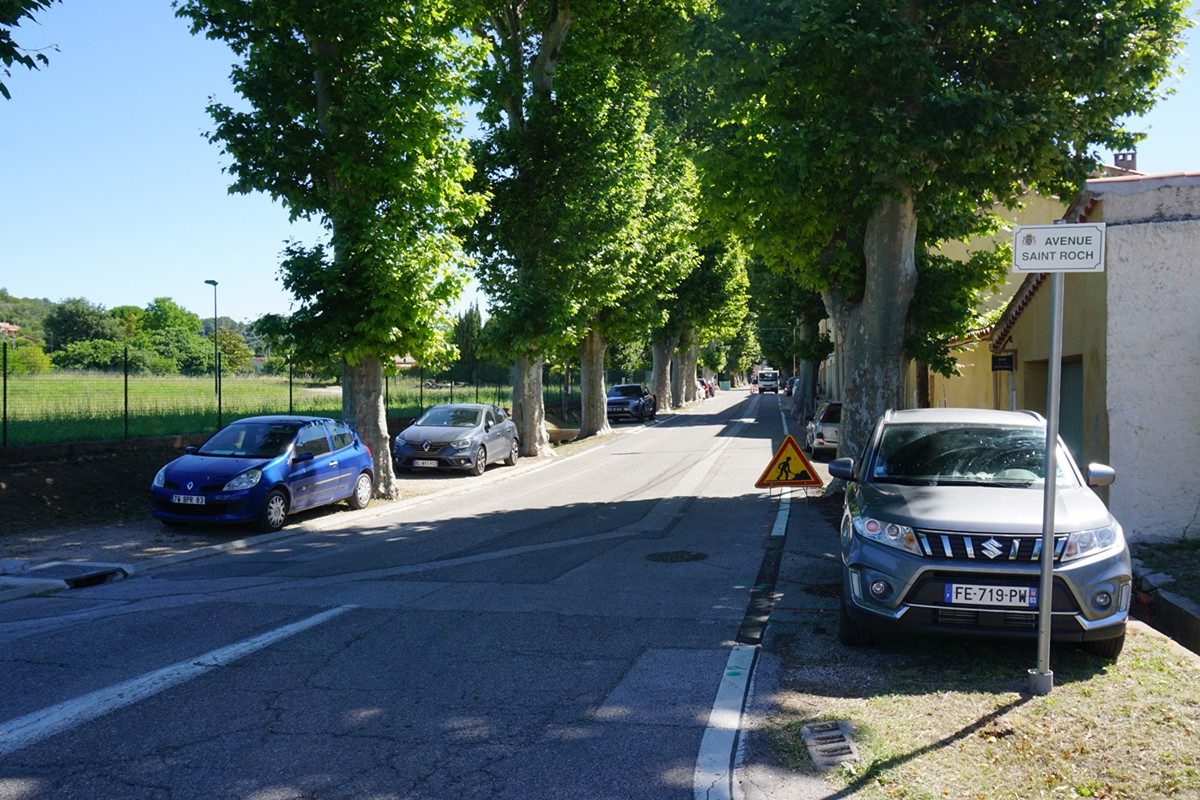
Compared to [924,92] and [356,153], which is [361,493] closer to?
[356,153]

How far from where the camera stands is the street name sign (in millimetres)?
5574

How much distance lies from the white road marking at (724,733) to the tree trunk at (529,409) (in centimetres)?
2016

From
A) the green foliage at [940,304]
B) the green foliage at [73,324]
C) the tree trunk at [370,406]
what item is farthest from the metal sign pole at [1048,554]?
the green foliage at [73,324]

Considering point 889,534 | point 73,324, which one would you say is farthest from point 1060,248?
point 73,324

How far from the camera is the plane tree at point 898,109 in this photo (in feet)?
39.8

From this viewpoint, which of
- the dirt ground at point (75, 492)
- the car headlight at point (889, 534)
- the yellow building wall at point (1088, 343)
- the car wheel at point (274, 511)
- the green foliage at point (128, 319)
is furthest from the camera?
the green foliage at point (128, 319)

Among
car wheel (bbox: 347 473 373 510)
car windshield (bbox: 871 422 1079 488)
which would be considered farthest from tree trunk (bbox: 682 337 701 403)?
car windshield (bbox: 871 422 1079 488)

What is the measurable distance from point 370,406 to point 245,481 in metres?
4.34

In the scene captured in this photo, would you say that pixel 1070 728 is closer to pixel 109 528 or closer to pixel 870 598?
pixel 870 598

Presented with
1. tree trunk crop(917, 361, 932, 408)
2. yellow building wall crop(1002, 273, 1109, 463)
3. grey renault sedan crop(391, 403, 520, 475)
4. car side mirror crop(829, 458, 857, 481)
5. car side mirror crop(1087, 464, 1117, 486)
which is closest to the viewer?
car side mirror crop(1087, 464, 1117, 486)

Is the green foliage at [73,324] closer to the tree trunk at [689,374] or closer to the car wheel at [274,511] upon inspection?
the tree trunk at [689,374]

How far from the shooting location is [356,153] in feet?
52.4

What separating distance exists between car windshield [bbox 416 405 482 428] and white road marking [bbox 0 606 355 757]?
15.7 meters

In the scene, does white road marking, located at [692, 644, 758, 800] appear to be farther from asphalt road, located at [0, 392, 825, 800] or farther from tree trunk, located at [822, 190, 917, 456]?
tree trunk, located at [822, 190, 917, 456]
